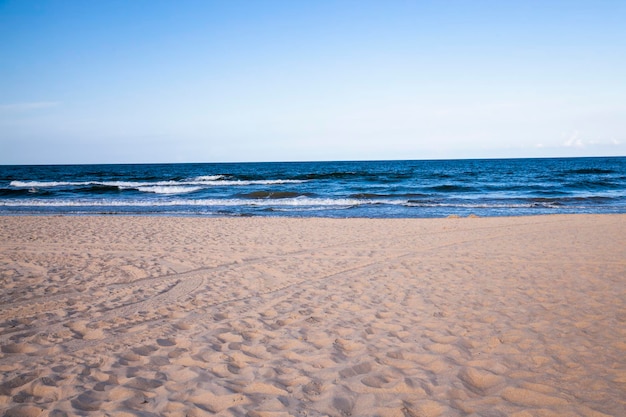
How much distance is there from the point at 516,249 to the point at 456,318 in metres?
5.27

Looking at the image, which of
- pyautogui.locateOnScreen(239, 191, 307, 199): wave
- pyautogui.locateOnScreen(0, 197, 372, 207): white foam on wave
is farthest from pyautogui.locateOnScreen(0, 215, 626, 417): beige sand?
pyautogui.locateOnScreen(239, 191, 307, 199): wave

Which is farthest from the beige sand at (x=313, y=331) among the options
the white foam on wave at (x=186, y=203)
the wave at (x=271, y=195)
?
the wave at (x=271, y=195)

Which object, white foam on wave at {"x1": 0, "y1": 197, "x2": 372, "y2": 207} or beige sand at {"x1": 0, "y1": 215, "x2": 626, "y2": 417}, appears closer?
beige sand at {"x1": 0, "y1": 215, "x2": 626, "y2": 417}

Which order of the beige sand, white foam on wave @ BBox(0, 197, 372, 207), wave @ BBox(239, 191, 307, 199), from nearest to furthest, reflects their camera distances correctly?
the beige sand
white foam on wave @ BBox(0, 197, 372, 207)
wave @ BBox(239, 191, 307, 199)

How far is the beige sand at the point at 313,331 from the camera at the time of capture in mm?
3121

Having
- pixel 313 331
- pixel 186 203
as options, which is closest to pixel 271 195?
pixel 186 203

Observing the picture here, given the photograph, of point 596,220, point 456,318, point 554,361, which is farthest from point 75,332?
point 596,220

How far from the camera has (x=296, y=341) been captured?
4.18 metres

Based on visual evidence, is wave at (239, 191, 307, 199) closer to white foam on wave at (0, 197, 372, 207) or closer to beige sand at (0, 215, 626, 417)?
white foam on wave at (0, 197, 372, 207)

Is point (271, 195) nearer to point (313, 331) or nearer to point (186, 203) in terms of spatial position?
point (186, 203)

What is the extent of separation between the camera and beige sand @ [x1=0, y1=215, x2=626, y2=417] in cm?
312

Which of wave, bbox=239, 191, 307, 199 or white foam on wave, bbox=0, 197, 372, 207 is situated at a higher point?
wave, bbox=239, 191, 307, 199

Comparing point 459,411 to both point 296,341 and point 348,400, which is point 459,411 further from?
point 296,341

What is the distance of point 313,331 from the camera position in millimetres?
4449
